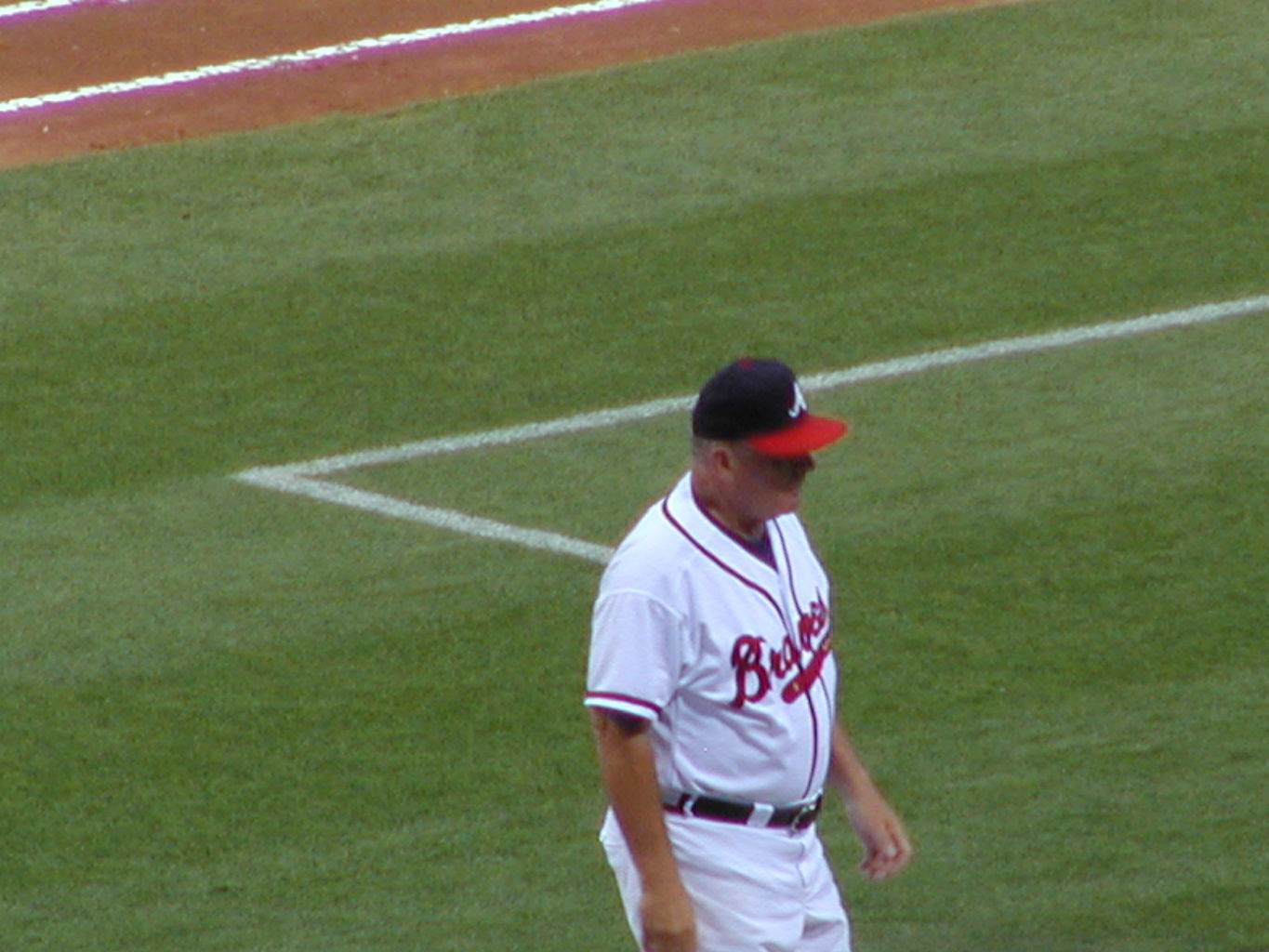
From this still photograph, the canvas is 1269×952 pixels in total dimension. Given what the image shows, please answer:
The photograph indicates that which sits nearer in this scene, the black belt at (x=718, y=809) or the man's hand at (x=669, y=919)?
the man's hand at (x=669, y=919)

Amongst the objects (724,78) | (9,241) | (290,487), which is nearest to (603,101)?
(724,78)

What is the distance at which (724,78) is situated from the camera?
473 inches

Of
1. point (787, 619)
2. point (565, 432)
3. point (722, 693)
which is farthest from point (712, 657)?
point (565, 432)

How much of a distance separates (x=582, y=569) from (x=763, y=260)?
2634 millimetres

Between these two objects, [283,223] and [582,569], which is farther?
[283,223]

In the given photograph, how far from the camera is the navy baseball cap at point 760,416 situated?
4.27 m

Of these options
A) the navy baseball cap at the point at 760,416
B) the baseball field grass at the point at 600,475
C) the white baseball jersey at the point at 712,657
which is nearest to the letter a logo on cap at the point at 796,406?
the navy baseball cap at the point at 760,416

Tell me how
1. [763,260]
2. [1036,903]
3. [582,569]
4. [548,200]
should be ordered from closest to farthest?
[1036,903] < [582,569] < [763,260] < [548,200]

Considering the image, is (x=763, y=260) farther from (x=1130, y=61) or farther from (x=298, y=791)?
(x=298, y=791)

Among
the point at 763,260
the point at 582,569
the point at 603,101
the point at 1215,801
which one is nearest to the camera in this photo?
the point at 1215,801

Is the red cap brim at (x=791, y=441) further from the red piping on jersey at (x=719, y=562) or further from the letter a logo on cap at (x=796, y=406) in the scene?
the red piping on jersey at (x=719, y=562)

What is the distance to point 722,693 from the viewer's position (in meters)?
4.30

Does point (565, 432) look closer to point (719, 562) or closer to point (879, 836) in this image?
point (879, 836)

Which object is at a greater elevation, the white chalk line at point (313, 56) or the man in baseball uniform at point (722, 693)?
the man in baseball uniform at point (722, 693)
